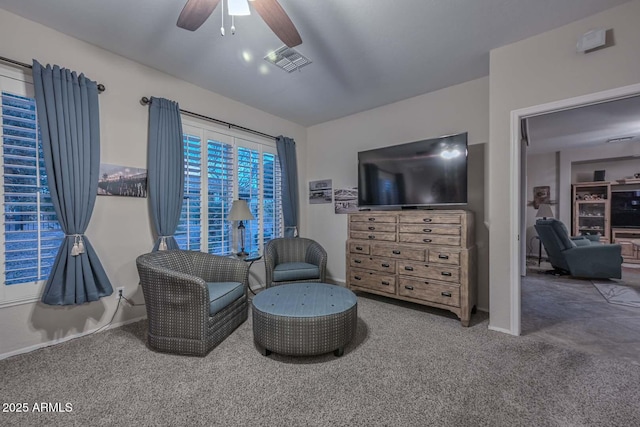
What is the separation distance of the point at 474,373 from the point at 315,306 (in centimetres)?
129

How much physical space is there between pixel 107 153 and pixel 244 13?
2.04m

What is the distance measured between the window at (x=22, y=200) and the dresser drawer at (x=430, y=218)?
3.56m

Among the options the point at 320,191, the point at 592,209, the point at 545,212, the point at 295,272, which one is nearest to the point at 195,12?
the point at 295,272

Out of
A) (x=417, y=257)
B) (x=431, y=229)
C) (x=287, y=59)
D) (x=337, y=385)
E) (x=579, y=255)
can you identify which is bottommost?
(x=337, y=385)

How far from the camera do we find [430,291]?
2.93m

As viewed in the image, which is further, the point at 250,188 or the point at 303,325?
the point at 250,188

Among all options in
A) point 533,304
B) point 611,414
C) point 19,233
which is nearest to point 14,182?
point 19,233

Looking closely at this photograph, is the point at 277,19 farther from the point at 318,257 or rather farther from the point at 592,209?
the point at 592,209

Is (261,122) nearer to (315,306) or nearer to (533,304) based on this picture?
(315,306)

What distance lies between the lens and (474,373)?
1918mm

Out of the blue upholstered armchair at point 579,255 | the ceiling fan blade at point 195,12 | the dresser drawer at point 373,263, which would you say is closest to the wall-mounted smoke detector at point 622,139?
the blue upholstered armchair at point 579,255

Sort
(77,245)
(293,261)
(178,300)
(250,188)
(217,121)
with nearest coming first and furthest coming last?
(178,300) < (77,245) < (217,121) < (293,261) < (250,188)

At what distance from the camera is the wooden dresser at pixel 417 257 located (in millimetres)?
2760

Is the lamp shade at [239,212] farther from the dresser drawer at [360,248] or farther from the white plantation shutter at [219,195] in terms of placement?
the dresser drawer at [360,248]
